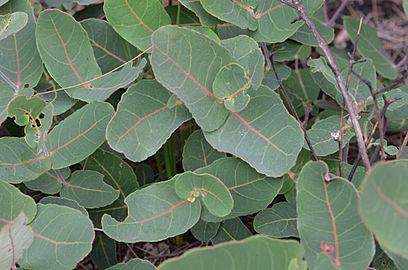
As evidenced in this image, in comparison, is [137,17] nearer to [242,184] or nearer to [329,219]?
[242,184]

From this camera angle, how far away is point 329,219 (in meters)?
0.93

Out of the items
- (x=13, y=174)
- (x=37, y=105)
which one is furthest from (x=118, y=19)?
(x=13, y=174)

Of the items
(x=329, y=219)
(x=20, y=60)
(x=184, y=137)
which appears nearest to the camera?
(x=329, y=219)

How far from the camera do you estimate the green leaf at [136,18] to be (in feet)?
3.89

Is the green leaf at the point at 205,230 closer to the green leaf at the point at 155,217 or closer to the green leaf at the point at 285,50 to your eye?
the green leaf at the point at 155,217

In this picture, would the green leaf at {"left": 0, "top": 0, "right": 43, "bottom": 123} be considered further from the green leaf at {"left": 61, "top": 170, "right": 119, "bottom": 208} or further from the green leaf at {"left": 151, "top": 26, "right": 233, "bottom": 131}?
the green leaf at {"left": 151, "top": 26, "right": 233, "bottom": 131}

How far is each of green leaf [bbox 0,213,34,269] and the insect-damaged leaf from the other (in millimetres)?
318

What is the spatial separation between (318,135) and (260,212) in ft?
0.60

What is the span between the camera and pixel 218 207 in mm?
1056

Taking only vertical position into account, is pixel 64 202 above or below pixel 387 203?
below

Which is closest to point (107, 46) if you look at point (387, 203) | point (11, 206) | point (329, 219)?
point (11, 206)

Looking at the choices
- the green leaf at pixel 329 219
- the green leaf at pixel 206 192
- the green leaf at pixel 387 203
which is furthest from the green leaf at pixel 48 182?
the green leaf at pixel 387 203

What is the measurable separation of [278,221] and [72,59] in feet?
1.61

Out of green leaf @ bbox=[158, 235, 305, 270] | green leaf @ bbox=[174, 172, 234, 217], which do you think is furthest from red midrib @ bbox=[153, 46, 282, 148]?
green leaf @ bbox=[158, 235, 305, 270]
